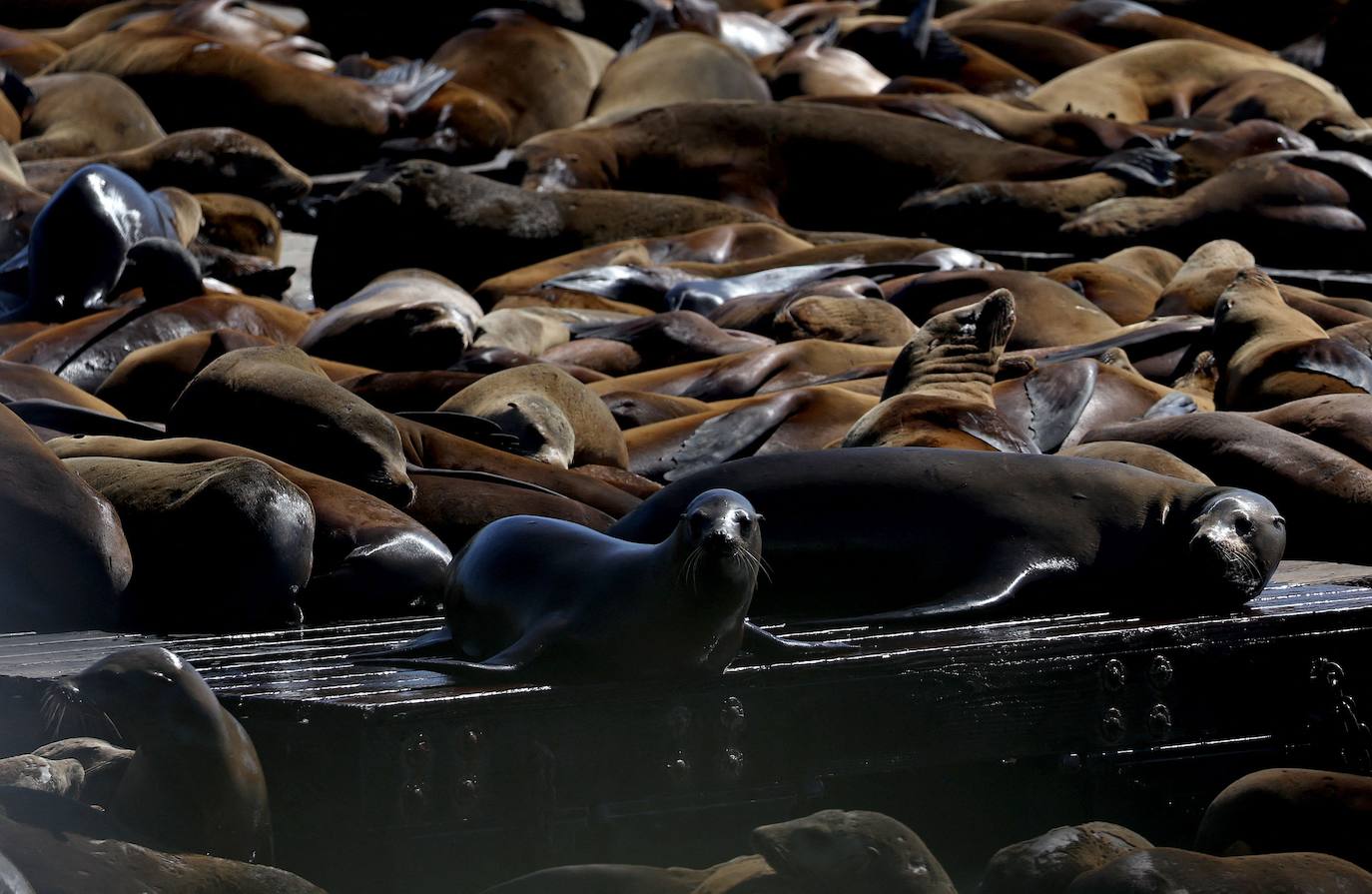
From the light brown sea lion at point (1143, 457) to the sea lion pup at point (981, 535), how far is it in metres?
0.88

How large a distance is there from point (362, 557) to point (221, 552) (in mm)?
430

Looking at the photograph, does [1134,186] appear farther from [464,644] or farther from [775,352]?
[464,644]

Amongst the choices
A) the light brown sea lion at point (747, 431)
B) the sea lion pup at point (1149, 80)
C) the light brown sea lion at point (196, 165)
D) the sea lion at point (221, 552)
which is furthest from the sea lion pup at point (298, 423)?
the sea lion pup at point (1149, 80)

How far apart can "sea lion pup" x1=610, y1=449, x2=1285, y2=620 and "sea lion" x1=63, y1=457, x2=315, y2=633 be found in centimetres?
85

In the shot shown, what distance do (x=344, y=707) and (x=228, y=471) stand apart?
1.77m

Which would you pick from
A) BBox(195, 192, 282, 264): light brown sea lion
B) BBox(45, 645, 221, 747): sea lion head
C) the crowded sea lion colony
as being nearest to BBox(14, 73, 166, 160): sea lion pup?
the crowded sea lion colony

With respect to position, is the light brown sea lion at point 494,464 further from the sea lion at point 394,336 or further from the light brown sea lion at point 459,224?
the light brown sea lion at point 459,224

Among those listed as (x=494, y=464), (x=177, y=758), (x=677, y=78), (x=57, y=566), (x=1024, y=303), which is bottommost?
(x=677, y=78)

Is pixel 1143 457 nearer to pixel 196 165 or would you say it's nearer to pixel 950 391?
pixel 950 391

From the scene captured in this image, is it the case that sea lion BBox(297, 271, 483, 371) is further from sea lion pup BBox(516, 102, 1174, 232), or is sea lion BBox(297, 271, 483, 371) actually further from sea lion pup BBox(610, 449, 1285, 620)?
sea lion pup BBox(516, 102, 1174, 232)

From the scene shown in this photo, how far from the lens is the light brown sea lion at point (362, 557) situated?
4930 millimetres

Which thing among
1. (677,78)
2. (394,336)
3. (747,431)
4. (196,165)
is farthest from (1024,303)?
(677,78)

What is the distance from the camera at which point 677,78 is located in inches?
688

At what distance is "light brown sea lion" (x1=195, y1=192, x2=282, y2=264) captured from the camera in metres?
13.1
